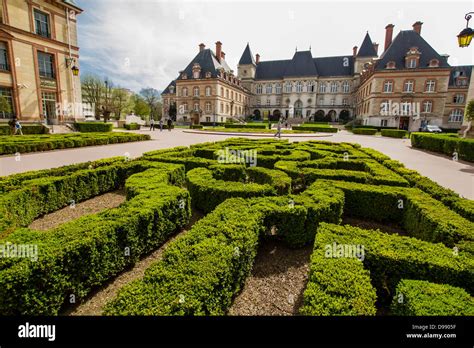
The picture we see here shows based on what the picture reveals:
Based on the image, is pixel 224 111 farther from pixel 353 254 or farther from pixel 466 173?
pixel 353 254

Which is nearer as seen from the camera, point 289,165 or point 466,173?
point 289,165

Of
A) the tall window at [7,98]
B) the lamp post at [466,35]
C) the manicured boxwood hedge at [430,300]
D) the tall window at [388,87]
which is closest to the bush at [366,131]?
the tall window at [388,87]

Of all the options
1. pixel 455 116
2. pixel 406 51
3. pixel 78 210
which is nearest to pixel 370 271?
pixel 78 210

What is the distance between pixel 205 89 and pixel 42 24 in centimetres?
3159

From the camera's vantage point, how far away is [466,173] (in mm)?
10141

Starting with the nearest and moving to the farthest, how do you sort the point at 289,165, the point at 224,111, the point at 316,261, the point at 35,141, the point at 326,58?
the point at 316,261 → the point at 289,165 → the point at 35,141 → the point at 224,111 → the point at 326,58

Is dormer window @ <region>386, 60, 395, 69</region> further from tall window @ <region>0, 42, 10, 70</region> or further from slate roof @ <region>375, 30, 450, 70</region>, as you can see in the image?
tall window @ <region>0, 42, 10, 70</region>

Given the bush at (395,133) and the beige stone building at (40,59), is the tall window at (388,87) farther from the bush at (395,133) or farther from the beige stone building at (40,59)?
the beige stone building at (40,59)

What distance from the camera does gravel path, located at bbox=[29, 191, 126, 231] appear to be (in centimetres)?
530

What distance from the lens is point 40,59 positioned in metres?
26.1

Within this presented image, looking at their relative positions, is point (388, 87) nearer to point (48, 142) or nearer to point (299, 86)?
point (299, 86)

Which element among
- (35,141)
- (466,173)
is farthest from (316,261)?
(35,141)

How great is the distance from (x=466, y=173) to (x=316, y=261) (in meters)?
11.4

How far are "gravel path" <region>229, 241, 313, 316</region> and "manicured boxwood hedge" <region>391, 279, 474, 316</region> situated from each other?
1.29m
